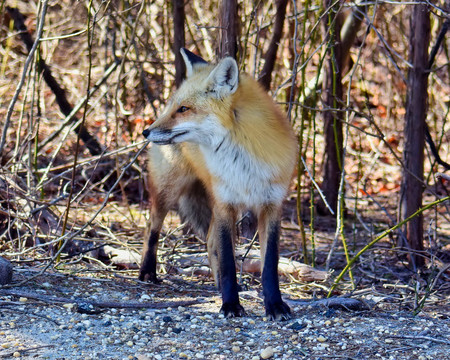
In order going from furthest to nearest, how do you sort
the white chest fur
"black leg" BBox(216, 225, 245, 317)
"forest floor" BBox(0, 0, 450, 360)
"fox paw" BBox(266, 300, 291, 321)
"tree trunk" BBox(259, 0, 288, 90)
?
"tree trunk" BBox(259, 0, 288, 90) < the white chest fur < "black leg" BBox(216, 225, 245, 317) < "fox paw" BBox(266, 300, 291, 321) < "forest floor" BBox(0, 0, 450, 360)

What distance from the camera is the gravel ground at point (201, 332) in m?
3.40

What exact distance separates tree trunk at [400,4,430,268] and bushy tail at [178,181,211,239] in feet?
5.85

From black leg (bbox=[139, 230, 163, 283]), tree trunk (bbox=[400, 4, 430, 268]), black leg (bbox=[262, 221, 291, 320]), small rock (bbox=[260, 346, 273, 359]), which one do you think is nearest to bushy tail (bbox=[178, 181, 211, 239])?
black leg (bbox=[139, 230, 163, 283])

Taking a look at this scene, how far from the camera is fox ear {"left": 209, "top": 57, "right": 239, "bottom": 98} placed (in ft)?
13.3

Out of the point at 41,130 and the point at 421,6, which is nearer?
the point at 421,6

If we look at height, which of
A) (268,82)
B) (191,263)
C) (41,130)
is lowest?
(191,263)

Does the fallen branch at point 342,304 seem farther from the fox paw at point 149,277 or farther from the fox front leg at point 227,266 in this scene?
the fox paw at point 149,277

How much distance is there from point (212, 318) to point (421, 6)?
3.18 metres

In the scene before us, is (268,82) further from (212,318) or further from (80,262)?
(212,318)

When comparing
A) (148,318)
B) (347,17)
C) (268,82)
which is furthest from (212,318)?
(347,17)

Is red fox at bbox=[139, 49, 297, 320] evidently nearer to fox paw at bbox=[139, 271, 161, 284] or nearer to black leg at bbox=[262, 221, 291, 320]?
black leg at bbox=[262, 221, 291, 320]

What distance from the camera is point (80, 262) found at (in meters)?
5.35

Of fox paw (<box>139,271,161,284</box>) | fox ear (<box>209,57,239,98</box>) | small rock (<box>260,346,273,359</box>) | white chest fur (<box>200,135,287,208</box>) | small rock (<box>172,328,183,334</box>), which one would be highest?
fox ear (<box>209,57,239,98</box>)

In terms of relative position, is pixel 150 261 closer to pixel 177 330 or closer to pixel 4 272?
pixel 4 272
